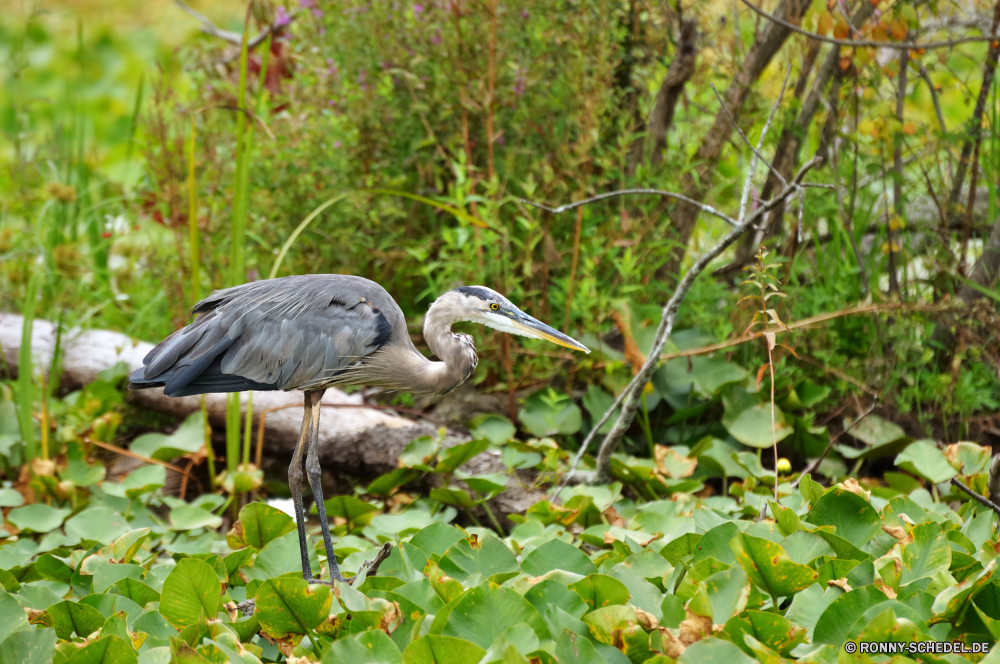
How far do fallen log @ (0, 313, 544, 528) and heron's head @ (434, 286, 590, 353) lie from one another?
0.90 meters

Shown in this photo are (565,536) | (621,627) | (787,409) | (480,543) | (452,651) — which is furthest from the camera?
(787,409)

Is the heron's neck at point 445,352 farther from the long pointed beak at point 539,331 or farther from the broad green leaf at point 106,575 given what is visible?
the broad green leaf at point 106,575

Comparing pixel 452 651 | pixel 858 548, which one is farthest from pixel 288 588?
pixel 858 548

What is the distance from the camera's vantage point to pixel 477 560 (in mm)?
2102

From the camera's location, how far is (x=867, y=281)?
3.59 metres

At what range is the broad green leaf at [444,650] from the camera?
5.11 ft

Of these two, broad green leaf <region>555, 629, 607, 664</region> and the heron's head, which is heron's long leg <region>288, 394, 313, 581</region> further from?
broad green leaf <region>555, 629, 607, 664</region>

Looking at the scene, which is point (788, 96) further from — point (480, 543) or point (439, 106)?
point (480, 543)

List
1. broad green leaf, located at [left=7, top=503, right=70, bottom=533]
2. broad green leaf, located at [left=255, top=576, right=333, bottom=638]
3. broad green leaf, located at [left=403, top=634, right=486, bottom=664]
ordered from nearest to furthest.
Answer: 1. broad green leaf, located at [left=403, top=634, right=486, bottom=664]
2. broad green leaf, located at [left=255, top=576, right=333, bottom=638]
3. broad green leaf, located at [left=7, top=503, right=70, bottom=533]

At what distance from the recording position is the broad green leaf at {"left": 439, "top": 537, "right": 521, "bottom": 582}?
6.86 ft

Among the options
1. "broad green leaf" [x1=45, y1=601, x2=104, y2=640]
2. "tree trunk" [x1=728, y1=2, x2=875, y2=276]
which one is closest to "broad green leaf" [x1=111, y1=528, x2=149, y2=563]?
"broad green leaf" [x1=45, y1=601, x2=104, y2=640]

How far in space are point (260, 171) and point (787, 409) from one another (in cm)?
268

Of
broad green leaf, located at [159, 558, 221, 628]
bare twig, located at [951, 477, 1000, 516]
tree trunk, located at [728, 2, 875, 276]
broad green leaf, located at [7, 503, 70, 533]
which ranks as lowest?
broad green leaf, located at [7, 503, 70, 533]

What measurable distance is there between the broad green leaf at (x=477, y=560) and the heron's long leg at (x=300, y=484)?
19.8 inches
